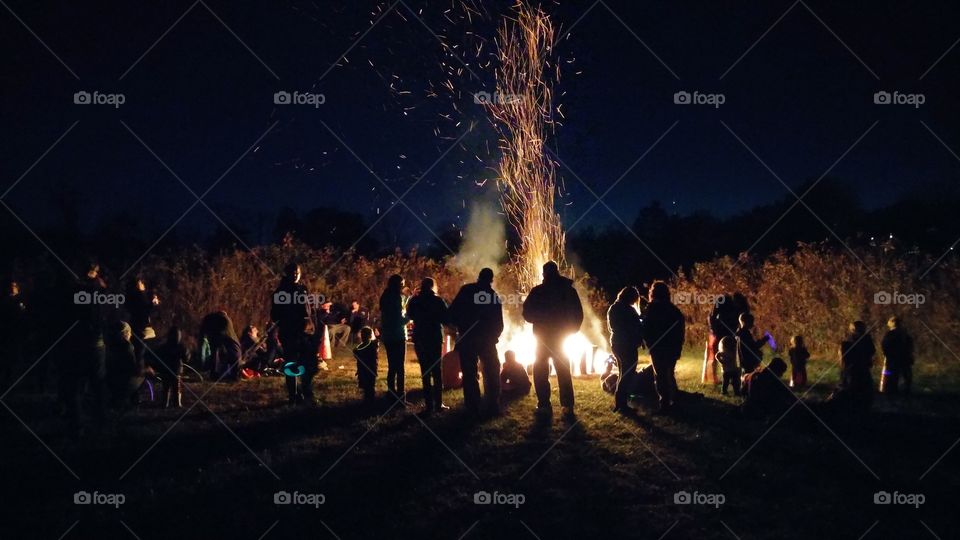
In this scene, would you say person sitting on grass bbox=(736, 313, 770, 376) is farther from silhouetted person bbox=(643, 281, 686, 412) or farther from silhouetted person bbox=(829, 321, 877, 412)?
silhouetted person bbox=(643, 281, 686, 412)

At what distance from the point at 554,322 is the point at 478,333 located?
111 cm

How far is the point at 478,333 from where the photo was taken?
919 centimetres

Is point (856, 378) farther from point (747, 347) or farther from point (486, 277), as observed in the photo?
point (486, 277)

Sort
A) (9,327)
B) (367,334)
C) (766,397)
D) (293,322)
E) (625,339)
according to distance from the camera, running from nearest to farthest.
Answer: (766,397)
(625,339)
(293,322)
(367,334)
(9,327)

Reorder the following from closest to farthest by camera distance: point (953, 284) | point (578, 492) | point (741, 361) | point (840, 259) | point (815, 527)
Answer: point (815, 527), point (578, 492), point (741, 361), point (953, 284), point (840, 259)

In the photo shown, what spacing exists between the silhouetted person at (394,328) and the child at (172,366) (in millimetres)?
3004

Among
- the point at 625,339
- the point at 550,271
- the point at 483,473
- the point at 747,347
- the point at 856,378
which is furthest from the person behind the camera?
the point at 747,347

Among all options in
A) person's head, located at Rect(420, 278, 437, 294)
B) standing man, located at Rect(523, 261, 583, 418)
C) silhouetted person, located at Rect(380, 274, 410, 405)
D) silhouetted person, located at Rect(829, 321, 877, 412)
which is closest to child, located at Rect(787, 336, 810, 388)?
silhouetted person, located at Rect(829, 321, 877, 412)

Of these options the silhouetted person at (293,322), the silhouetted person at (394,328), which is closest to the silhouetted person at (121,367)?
the silhouetted person at (293,322)

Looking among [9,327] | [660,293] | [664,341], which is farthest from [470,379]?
[9,327]

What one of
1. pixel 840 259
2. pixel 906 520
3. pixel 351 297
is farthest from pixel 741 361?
pixel 351 297

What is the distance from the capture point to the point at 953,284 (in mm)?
12828

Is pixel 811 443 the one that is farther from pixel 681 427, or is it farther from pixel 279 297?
pixel 279 297

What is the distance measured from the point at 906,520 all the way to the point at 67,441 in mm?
8828
